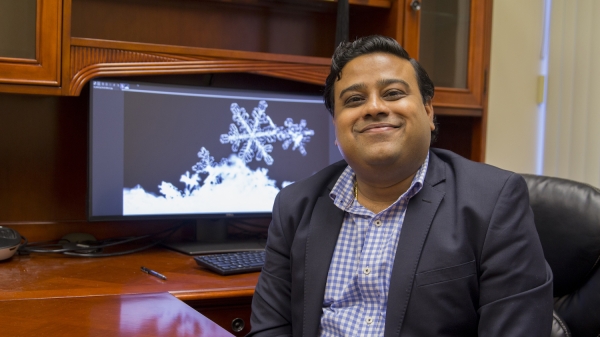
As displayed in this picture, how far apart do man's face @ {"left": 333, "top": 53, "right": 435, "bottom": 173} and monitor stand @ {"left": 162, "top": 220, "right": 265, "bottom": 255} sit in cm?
72

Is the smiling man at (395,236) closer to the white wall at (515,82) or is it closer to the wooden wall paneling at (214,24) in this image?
the wooden wall paneling at (214,24)

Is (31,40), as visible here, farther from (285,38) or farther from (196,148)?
(285,38)

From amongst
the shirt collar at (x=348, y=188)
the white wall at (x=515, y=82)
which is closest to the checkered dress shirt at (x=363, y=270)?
the shirt collar at (x=348, y=188)

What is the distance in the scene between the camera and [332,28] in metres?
2.19

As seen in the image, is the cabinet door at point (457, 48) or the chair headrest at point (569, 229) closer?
the chair headrest at point (569, 229)

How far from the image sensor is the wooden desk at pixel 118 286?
119 centimetres

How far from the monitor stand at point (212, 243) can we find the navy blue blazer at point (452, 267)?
552 mm

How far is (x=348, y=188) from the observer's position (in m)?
1.33

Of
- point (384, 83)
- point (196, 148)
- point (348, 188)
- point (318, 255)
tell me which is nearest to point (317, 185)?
point (348, 188)

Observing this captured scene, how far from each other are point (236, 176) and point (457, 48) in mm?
910

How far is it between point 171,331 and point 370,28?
4.70ft

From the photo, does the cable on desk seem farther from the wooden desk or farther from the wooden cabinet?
the wooden cabinet

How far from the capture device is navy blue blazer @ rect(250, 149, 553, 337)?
106 cm

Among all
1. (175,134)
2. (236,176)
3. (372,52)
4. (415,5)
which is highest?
(415,5)
